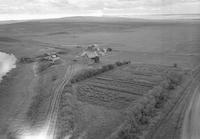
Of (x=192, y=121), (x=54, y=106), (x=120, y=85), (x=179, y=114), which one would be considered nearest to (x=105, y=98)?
(x=120, y=85)

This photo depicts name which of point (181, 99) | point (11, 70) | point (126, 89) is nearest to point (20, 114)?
point (126, 89)

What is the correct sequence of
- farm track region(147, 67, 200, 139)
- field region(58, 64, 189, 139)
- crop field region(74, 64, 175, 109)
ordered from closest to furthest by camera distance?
farm track region(147, 67, 200, 139) < field region(58, 64, 189, 139) < crop field region(74, 64, 175, 109)

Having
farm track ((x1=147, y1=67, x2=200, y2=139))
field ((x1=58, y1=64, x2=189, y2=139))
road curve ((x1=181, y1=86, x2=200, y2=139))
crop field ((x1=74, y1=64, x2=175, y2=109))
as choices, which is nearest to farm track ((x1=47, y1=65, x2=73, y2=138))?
field ((x1=58, y1=64, x2=189, y2=139))

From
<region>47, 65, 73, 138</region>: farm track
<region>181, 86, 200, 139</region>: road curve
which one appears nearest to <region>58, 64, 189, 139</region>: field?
<region>47, 65, 73, 138</region>: farm track

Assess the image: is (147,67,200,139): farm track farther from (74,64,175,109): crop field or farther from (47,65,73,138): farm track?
(47,65,73,138): farm track

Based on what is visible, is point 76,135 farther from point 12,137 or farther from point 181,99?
point 181,99

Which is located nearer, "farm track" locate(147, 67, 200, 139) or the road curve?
the road curve

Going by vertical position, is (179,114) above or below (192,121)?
above

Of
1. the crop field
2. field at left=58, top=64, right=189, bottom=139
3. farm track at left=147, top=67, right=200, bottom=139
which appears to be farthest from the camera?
the crop field

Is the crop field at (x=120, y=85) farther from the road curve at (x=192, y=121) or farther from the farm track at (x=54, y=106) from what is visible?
the road curve at (x=192, y=121)

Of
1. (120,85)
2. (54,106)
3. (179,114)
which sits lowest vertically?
(54,106)

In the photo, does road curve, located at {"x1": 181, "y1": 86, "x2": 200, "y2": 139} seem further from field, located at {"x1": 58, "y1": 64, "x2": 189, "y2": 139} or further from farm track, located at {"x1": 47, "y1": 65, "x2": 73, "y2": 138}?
farm track, located at {"x1": 47, "y1": 65, "x2": 73, "y2": 138}

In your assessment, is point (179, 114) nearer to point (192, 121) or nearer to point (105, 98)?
point (192, 121)
